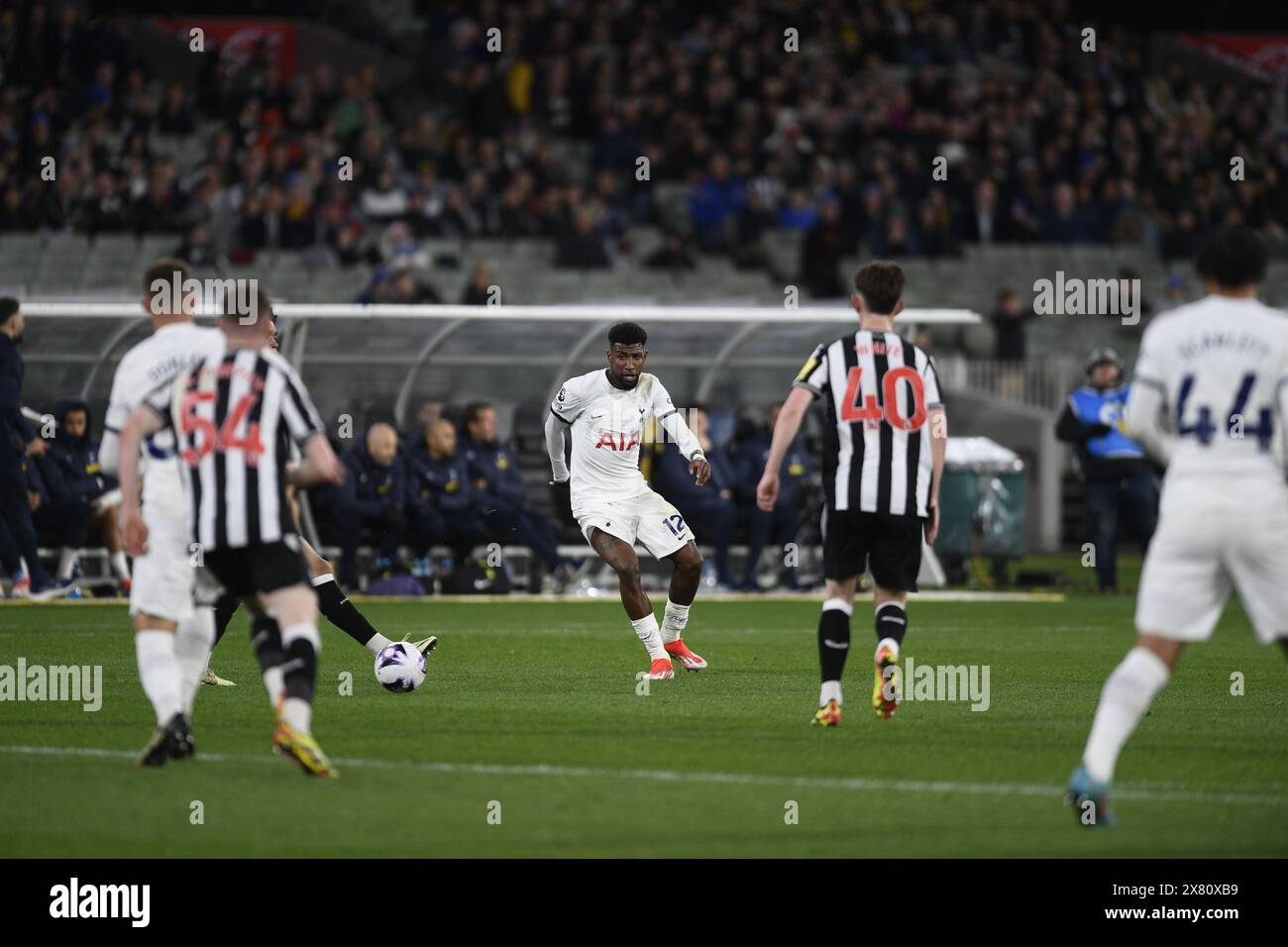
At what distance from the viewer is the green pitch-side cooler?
Result: 2170 cm

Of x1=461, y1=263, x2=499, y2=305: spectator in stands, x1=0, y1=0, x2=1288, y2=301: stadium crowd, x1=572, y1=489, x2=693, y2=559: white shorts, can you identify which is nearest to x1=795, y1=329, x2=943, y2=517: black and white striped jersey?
x1=572, y1=489, x2=693, y2=559: white shorts

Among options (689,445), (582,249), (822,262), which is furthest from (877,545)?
(822,262)

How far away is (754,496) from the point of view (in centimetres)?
2086

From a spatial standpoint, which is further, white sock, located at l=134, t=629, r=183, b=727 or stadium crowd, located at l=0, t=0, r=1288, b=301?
stadium crowd, located at l=0, t=0, r=1288, b=301

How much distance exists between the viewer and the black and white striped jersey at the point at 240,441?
8086mm

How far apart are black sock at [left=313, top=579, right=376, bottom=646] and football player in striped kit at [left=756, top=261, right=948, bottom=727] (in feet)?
9.17

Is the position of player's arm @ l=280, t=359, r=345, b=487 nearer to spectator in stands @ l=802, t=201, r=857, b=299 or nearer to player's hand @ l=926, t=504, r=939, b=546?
player's hand @ l=926, t=504, r=939, b=546

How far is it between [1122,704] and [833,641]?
288 cm

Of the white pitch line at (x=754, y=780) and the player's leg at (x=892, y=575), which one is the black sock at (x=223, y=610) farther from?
the player's leg at (x=892, y=575)

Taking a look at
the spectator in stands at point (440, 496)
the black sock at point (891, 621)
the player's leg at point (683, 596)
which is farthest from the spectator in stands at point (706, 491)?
the black sock at point (891, 621)

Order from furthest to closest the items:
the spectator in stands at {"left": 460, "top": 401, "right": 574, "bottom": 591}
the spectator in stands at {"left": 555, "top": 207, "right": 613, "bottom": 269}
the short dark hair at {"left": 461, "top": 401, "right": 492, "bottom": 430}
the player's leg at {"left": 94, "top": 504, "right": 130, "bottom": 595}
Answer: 1. the spectator in stands at {"left": 555, "top": 207, "right": 613, "bottom": 269}
2. the short dark hair at {"left": 461, "top": 401, "right": 492, "bottom": 430}
3. the spectator in stands at {"left": 460, "top": 401, "right": 574, "bottom": 591}
4. the player's leg at {"left": 94, "top": 504, "right": 130, "bottom": 595}

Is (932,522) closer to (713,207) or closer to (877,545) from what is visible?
(877,545)

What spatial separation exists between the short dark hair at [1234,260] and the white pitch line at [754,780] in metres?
1.85
